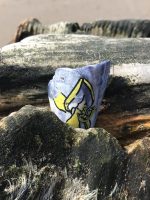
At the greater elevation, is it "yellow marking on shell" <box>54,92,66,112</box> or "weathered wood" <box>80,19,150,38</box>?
"weathered wood" <box>80,19,150,38</box>

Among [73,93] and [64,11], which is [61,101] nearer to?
→ [73,93]

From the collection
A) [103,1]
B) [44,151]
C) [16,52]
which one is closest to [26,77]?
[16,52]

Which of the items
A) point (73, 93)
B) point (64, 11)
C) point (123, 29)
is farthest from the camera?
point (64, 11)

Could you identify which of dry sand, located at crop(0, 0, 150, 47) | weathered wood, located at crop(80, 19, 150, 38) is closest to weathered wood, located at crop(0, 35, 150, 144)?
weathered wood, located at crop(80, 19, 150, 38)

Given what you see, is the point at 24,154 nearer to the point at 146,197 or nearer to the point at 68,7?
the point at 146,197

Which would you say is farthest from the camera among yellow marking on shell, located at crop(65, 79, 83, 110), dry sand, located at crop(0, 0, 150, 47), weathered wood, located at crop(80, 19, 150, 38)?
dry sand, located at crop(0, 0, 150, 47)

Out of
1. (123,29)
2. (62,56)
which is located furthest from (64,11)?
(62,56)

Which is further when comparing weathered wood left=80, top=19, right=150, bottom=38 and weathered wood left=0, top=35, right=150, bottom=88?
weathered wood left=80, top=19, right=150, bottom=38

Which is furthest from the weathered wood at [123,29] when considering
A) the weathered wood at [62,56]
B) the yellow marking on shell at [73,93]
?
the yellow marking on shell at [73,93]

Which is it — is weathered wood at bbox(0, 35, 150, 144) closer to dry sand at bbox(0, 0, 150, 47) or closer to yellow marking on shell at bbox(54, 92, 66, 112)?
yellow marking on shell at bbox(54, 92, 66, 112)
